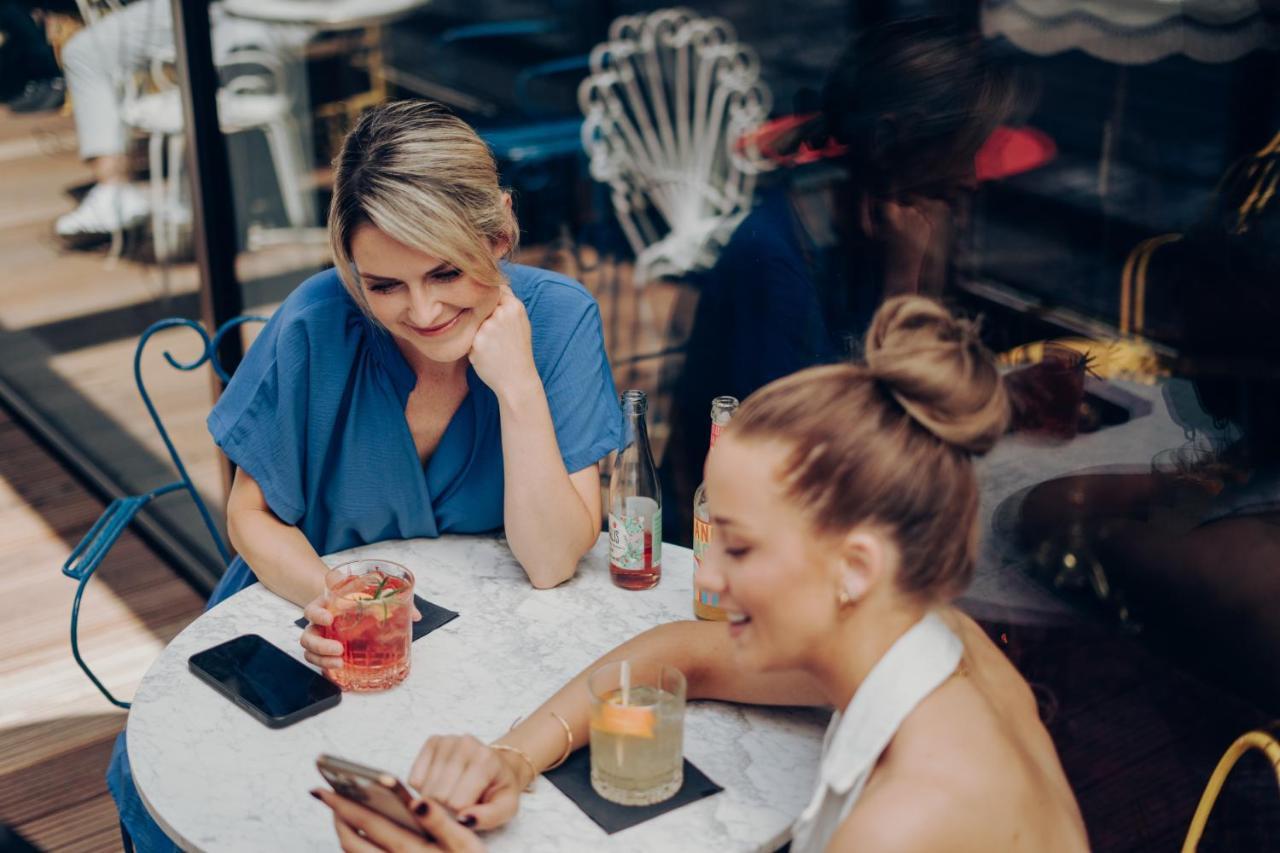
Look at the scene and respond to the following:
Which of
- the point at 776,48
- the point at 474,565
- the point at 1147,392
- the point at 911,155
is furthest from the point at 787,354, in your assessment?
the point at 776,48

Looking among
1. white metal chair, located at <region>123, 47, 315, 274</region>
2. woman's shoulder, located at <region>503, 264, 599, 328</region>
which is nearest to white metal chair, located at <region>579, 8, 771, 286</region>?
white metal chair, located at <region>123, 47, 315, 274</region>

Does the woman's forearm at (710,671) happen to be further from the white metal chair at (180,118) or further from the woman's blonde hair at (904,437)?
the white metal chair at (180,118)

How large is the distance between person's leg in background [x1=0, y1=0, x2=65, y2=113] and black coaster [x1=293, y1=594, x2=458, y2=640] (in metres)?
2.25

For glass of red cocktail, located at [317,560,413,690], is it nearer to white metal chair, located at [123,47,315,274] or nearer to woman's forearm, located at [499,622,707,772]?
woman's forearm, located at [499,622,707,772]

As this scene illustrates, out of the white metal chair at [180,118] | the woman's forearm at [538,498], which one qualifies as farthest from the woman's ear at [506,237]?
the white metal chair at [180,118]

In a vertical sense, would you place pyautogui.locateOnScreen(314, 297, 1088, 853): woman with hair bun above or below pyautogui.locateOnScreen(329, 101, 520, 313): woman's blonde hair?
below

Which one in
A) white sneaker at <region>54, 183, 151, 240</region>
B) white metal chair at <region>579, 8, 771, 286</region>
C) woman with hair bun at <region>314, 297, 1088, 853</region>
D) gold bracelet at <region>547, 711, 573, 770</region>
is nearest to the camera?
woman with hair bun at <region>314, 297, 1088, 853</region>

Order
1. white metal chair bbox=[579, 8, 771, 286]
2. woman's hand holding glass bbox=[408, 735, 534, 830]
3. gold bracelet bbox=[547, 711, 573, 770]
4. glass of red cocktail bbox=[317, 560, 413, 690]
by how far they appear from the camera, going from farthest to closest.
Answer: white metal chair bbox=[579, 8, 771, 286] → glass of red cocktail bbox=[317, 560, 413, 690] → gold bracelet bbox=[547, 711, 573, 770] → woman's hand holding glass bbox=[408, 735, 534, 830]

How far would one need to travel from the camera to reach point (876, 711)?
3.89 ft

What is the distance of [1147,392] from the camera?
2.15m

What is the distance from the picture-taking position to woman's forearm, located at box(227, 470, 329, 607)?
170cm

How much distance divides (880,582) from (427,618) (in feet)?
2.16

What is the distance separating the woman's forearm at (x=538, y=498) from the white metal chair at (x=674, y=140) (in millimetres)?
2008

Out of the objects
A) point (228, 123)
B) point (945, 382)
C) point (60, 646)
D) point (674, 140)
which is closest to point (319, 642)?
point (945, 382)
